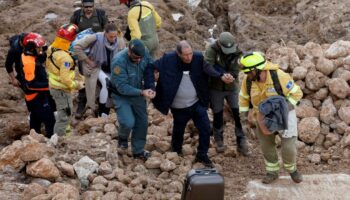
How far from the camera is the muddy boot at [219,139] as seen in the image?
7020mm

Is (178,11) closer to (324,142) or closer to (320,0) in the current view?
(320,0)

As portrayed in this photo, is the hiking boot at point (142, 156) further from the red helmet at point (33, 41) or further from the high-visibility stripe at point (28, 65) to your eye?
the red helmet at point (33, 41)

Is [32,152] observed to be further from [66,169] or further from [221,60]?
[221,60]

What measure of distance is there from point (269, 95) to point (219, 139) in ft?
4.69

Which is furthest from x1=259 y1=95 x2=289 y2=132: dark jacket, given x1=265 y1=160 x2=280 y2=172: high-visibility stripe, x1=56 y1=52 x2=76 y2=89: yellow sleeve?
x1=56 y1=52 x2=76 y2=89: yellow sleeve

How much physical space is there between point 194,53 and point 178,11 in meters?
7.90

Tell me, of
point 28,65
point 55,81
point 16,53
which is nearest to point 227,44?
point 55,81

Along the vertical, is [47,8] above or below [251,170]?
above

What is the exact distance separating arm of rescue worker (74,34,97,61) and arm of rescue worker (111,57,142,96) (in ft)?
4.44

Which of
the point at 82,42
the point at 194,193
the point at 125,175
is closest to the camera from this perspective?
the point at 194,193

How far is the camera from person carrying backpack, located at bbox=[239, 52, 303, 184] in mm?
5695

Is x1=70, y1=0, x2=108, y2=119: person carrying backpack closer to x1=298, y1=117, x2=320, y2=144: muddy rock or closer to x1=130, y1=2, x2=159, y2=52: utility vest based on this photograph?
x1=130, y1=2, x2=159, y2=52: utility vest

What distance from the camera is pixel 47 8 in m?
13.4

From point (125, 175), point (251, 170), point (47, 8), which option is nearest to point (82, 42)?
point (125, 175)
